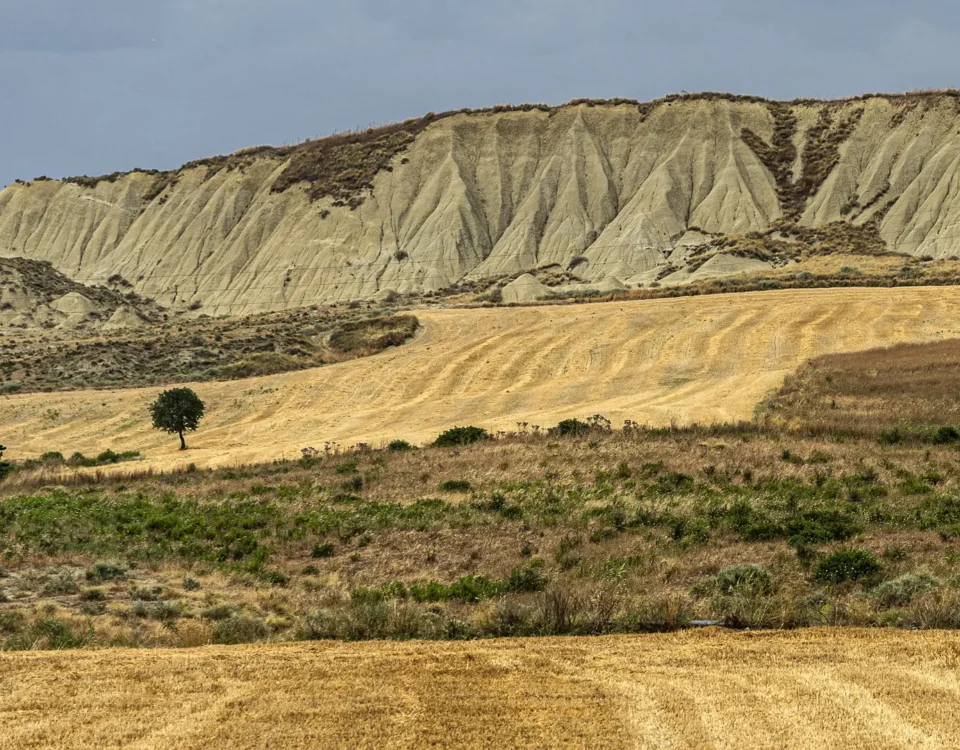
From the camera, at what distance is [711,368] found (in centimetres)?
4544

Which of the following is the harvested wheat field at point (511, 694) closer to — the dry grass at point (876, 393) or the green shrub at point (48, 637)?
the green shrub at point (48, 637)

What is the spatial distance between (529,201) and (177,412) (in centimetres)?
7458

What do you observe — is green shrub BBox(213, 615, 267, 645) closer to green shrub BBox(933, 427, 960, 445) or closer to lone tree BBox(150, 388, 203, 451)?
green shrub BBox(933, 427, 960, 445)

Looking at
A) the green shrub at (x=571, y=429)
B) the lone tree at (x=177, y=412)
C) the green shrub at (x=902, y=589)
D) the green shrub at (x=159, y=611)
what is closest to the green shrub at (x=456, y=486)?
the green shrub at (x=571, y=429)

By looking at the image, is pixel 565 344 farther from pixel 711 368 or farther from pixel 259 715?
pixel 259 715

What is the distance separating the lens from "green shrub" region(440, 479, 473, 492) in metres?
24.7

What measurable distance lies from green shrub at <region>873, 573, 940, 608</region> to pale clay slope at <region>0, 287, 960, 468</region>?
18756mm

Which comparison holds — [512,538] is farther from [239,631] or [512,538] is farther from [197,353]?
[197,353]

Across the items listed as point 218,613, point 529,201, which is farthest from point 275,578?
point 529,201

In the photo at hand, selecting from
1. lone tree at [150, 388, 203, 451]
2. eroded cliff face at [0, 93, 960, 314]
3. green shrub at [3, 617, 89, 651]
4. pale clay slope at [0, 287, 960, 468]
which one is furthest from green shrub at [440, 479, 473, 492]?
eroded cliff face at [0, 93, 960, 314]

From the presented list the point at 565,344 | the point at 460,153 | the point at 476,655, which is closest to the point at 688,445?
the point at 476,655

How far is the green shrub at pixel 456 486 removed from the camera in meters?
24.7

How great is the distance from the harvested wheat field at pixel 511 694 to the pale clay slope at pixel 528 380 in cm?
2242

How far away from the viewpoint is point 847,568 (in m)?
15.9
